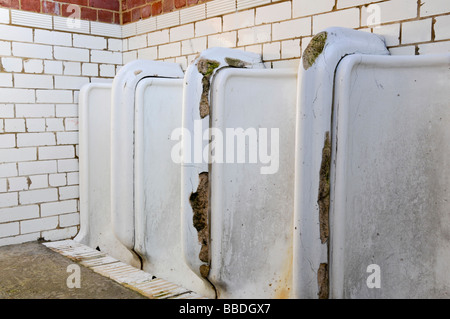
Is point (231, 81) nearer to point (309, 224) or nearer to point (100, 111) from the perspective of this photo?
point (309, 224)

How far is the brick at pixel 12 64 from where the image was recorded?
291 cm

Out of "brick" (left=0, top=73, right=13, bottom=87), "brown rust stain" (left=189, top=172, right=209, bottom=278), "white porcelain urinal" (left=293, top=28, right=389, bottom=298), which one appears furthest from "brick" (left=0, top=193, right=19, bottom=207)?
"white porcelain urinal" (left=293, top=28, right=389, bottom=298)

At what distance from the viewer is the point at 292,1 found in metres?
2.35

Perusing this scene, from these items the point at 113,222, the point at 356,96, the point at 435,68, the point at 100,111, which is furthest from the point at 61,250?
the point at 435,68

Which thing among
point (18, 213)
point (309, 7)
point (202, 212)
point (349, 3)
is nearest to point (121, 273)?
point (202, 212)

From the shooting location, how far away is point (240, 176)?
80.7 inches

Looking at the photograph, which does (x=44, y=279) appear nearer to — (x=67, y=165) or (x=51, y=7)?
(x=67, y=165)

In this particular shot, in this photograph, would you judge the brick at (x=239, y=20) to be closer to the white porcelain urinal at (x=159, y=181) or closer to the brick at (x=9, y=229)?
Answer: the white porcelain urinal at (x=159, y=181)

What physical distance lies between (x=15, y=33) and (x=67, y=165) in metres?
0.94

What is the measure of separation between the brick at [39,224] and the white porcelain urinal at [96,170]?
20 centimetres

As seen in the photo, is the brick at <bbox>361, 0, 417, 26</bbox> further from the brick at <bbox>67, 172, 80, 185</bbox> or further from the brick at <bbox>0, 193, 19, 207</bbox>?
the brick at <bbox>0, 193, 19, 207</bbox>

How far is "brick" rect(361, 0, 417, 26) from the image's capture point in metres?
1.90

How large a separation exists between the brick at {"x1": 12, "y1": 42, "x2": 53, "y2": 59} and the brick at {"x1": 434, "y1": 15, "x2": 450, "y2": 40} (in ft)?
7.91

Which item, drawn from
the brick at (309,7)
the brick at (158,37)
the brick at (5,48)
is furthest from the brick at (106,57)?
the brick at (309,7)
